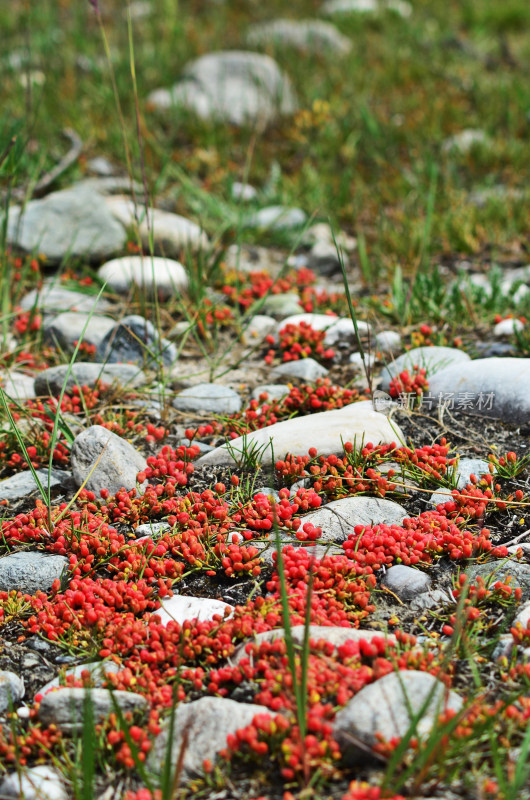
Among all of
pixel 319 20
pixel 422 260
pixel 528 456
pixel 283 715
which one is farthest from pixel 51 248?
pixel 319 20

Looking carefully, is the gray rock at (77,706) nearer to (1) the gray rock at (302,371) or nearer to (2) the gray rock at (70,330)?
(1) the gray rock at (302,371)

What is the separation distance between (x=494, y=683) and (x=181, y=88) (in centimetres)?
725

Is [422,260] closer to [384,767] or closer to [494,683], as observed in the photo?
[494,683]

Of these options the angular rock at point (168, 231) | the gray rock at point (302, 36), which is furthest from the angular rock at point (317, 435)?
the gray rock at point (302, 36)

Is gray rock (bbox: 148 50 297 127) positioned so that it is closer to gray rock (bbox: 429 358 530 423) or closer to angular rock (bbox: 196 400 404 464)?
gray rock (bbox: 429 358 530 423)

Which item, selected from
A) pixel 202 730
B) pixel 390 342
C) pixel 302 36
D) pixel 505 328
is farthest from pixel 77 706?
pixel 302 36

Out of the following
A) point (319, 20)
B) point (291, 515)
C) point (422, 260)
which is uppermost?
point (319, 20)

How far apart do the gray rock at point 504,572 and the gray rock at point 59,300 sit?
3053 mm

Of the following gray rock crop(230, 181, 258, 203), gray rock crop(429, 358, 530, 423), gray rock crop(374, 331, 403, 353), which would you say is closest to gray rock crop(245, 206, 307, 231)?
gray rock crop(230, 181, 258, 203)

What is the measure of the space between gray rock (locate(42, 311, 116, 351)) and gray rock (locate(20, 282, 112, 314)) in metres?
0.12

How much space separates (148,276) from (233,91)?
404cm

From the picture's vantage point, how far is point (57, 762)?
203cm

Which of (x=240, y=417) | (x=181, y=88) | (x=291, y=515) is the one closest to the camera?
(x=291, y=515)

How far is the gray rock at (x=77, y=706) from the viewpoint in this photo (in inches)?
85.3
